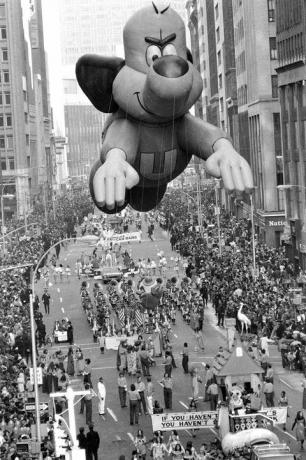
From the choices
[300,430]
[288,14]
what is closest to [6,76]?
[288,14]

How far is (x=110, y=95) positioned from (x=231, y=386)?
1296cm

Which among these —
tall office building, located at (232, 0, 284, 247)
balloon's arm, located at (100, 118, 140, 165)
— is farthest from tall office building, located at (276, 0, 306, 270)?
balloon's arm, located at (100, 118, 140, 165)

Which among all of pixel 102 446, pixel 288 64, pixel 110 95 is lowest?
pixel 102 446

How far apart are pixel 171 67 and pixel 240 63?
288 ft

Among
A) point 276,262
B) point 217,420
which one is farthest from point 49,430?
point 276,262

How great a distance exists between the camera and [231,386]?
3006 cm

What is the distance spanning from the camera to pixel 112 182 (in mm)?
16891

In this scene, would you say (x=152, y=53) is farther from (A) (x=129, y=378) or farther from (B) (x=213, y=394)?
(A) (x=129, y=378)

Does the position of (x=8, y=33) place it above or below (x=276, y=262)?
above

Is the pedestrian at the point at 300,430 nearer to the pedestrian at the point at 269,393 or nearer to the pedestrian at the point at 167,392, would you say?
the pedestrian at the point at 269,393

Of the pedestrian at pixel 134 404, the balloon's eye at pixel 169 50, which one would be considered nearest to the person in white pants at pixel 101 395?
the pedestrian at pixel 134 404

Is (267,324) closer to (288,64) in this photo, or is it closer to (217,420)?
(217,420)

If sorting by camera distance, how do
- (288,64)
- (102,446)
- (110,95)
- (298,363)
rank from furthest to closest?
(288,64), (298,363), (102,446), (110,95)

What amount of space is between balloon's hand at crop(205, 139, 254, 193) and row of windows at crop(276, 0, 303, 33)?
Answer: 49.9 metres
